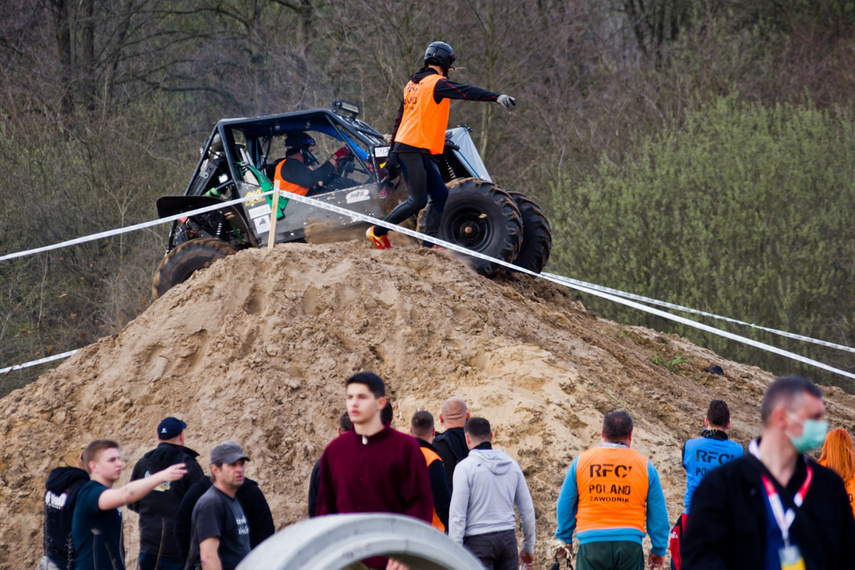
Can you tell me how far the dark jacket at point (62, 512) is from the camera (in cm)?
487

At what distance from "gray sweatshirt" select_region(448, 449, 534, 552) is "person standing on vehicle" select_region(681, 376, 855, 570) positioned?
2507 mm

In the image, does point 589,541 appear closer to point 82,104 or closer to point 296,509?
point 296,509

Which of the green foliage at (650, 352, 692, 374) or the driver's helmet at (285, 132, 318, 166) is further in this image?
the green foliage at (650, 352, 692, 374)

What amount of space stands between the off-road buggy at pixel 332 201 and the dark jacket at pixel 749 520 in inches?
257

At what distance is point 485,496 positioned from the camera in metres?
5.20

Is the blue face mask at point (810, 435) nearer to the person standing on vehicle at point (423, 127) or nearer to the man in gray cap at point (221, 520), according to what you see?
the man in gray cap at point (221, 520)

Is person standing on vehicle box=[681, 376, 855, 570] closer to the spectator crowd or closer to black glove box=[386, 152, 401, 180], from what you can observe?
the spectator crowd

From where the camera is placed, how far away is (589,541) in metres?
4.89

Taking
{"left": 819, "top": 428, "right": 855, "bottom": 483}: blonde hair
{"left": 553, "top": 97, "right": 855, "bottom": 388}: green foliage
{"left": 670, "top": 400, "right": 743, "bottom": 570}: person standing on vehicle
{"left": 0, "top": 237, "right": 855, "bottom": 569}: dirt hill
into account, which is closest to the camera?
{"left": 819, "top": 428, "right": 855, "bottom": 483}: blonde hair

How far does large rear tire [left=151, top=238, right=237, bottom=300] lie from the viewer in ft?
34.2

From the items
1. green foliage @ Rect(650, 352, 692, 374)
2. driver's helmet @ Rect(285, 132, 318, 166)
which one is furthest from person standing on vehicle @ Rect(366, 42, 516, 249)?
green foliage @ Rect(650, 352, 692, 374)

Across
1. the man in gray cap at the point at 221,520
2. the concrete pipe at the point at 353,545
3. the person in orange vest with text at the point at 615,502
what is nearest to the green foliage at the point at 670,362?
the person in orange vest with text at the point at 615,502

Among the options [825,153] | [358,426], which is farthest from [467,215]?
[825,153]

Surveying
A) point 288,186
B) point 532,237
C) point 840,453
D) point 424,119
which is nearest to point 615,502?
point 840,453
